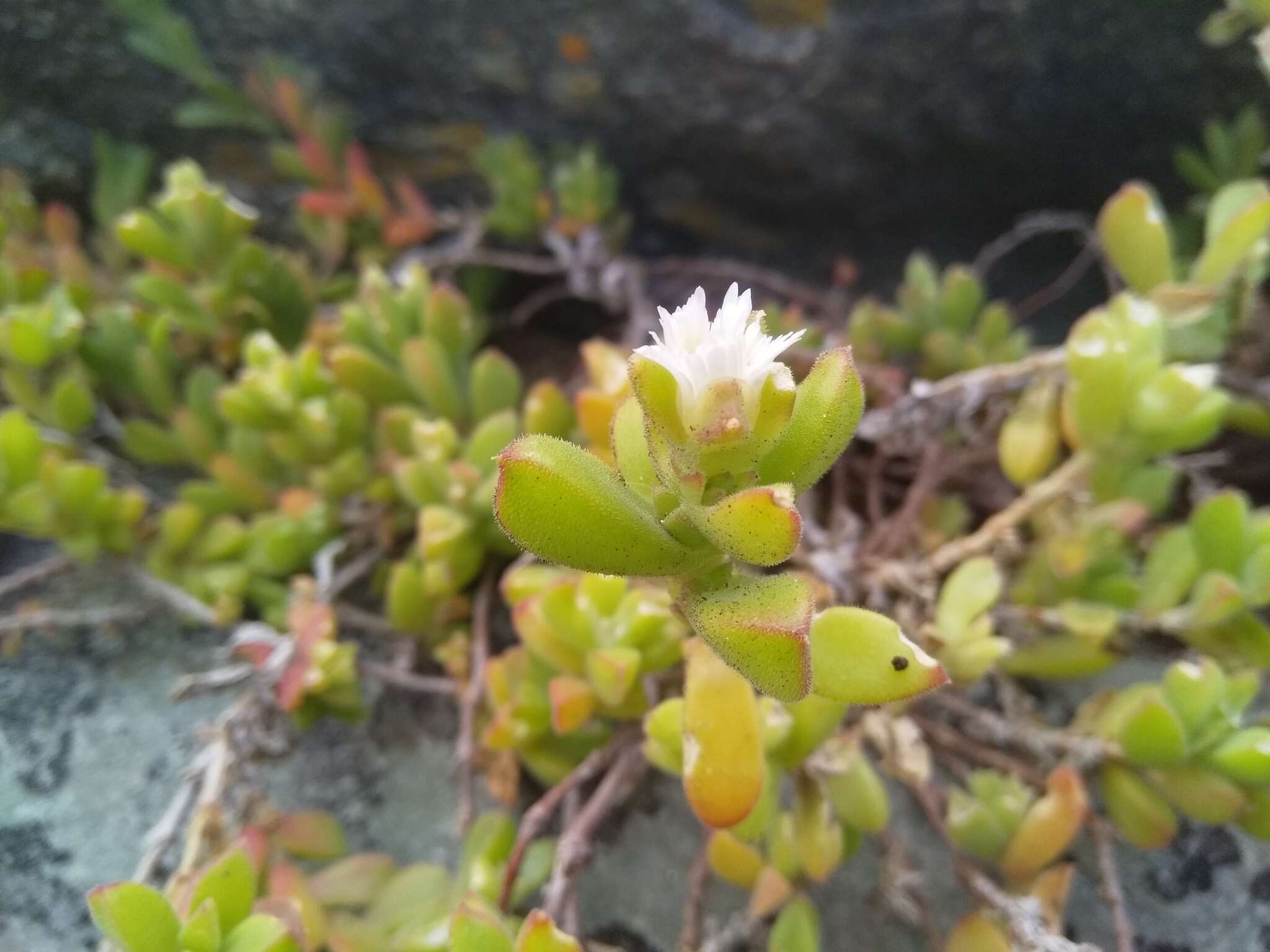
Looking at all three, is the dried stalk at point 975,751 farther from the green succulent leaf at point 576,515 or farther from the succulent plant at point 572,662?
the green succulent leaf at point 576,515

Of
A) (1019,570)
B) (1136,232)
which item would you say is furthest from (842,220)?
(1019,570)

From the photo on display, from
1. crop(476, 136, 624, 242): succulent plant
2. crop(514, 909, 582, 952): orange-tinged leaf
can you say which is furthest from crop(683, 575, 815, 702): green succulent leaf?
crop(476, 136, 624, 242): succulent plant

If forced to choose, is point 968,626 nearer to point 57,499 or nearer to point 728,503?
point 728,503

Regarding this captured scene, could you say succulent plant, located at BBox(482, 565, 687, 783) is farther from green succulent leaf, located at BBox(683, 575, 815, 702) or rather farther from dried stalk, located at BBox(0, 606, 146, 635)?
dried stalk, located at BBox(0, 606, 146, 635)

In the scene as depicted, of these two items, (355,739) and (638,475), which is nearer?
(638,475)

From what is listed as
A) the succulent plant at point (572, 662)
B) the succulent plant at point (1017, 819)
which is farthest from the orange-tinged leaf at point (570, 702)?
the succulent plant at point (1017, 819)

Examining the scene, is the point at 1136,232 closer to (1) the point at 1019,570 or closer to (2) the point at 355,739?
(1) the point at 1019,570
